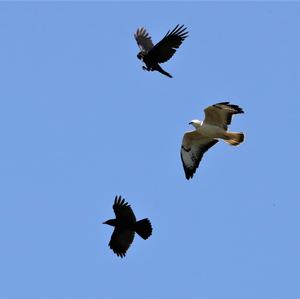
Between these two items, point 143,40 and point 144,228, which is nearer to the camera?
point 144,228

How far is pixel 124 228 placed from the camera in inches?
759

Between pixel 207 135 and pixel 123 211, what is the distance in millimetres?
2529

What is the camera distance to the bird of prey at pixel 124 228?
61.8ft

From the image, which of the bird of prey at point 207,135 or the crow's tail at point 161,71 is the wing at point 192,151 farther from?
the crow's tail at point 161,71

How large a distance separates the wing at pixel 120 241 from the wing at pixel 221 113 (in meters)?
2.90

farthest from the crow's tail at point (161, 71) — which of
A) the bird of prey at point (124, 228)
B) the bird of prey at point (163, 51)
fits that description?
the bird of prey at point (124, 228)

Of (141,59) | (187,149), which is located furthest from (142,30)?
(187,149)

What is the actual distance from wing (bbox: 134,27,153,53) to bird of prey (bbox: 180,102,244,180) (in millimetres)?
2534

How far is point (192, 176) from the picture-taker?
20.8 meters

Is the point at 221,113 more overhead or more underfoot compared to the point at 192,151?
more underfoot

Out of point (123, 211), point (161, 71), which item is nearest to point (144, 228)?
point (123, 211)

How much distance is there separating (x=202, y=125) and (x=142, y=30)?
158 inches

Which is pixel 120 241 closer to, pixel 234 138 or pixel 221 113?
pixel 234 138

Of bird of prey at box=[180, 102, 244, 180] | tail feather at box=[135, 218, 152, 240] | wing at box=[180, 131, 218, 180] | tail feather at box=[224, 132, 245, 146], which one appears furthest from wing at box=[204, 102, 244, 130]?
tail feather at box=[135, 218, 152, 240]
